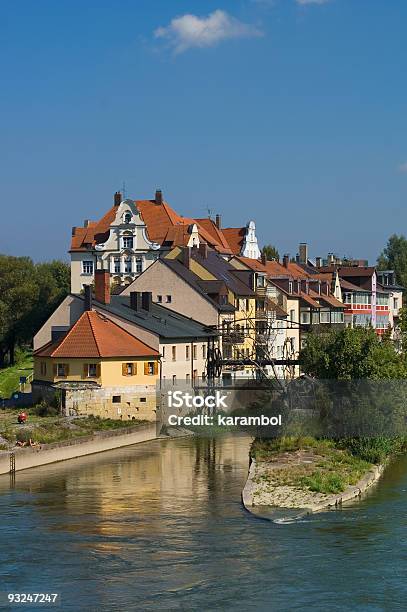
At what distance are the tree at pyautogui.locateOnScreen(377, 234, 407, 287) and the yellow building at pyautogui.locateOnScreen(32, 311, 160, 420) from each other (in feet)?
313

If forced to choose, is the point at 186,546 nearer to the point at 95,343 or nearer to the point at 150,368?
the point at 95,343

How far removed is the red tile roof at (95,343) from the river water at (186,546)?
44.9 ft

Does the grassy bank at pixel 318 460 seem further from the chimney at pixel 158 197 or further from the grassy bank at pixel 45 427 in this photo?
the chimney at pixel 158 197

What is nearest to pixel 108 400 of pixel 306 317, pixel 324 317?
pixel 306 317

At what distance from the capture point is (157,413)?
5953 centimetres

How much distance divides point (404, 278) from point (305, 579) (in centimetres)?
11598

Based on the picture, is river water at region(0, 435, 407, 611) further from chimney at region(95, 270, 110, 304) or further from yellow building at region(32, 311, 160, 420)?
chimney at region(95, 270, 110, 304)

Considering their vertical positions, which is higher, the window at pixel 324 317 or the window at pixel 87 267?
the window at pixel 87 267

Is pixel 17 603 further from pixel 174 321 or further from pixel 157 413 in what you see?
pixel 174 321

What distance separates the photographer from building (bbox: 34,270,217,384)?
6147 centimetres

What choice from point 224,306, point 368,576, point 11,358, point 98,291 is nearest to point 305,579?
point 368,576

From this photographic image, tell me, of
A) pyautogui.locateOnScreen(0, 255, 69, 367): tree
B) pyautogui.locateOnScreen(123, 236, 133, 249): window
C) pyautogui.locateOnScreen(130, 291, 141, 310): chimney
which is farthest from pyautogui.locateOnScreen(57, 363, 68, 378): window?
pyautogui.locateOnScreen(123, 236, 133, 249): window

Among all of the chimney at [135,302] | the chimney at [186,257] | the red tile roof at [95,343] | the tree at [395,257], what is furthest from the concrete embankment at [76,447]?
the tree at [395,257]

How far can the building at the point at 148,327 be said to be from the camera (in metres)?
61.5
